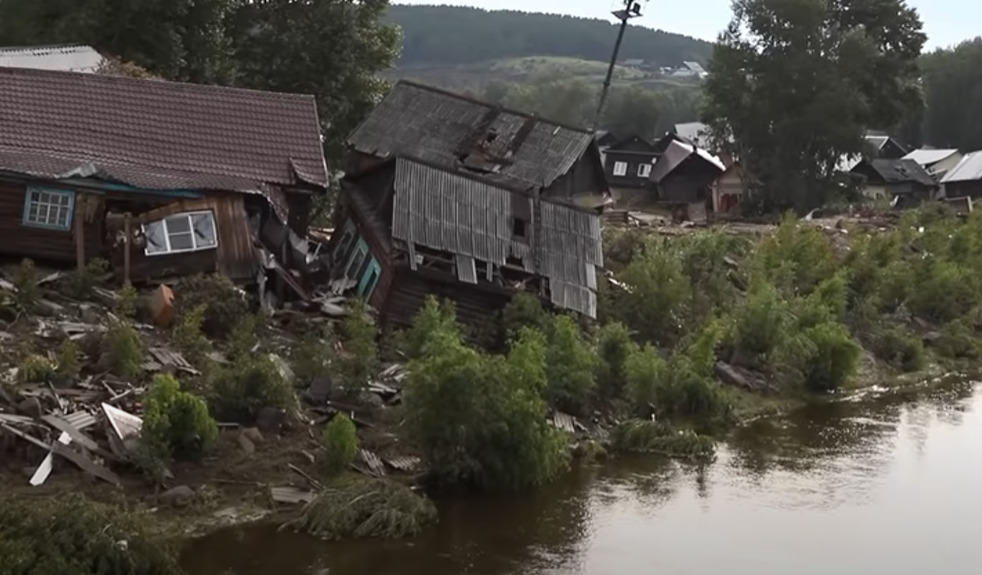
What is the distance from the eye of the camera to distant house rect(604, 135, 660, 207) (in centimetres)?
6038

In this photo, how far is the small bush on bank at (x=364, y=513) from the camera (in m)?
16.0

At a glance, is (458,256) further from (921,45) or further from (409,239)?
(921,45)

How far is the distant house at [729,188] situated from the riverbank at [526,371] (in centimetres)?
2293

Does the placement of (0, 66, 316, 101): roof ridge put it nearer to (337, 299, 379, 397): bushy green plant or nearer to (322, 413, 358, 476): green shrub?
(337, 299, 379, 397): bushy green plant

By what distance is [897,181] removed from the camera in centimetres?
6969

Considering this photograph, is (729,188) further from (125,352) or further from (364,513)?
(364,513)

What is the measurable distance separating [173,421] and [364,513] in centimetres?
297

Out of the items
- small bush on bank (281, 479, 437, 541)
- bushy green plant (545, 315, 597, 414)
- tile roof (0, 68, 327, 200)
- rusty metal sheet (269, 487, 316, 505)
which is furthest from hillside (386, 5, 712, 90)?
small bush on bank (281, 479, 437, 541)

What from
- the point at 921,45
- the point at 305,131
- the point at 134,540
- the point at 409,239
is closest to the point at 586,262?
the point at 409,239

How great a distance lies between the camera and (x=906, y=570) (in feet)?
54.1

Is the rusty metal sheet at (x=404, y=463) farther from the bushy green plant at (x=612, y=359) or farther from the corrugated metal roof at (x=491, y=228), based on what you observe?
the corrugated metal roof at (x=491, y=228)

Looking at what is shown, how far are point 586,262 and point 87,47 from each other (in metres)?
15.5

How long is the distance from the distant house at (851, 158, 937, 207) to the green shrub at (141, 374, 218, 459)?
5762cm

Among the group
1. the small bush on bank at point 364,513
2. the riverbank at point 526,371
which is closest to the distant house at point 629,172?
the riverbank at point 526,371
